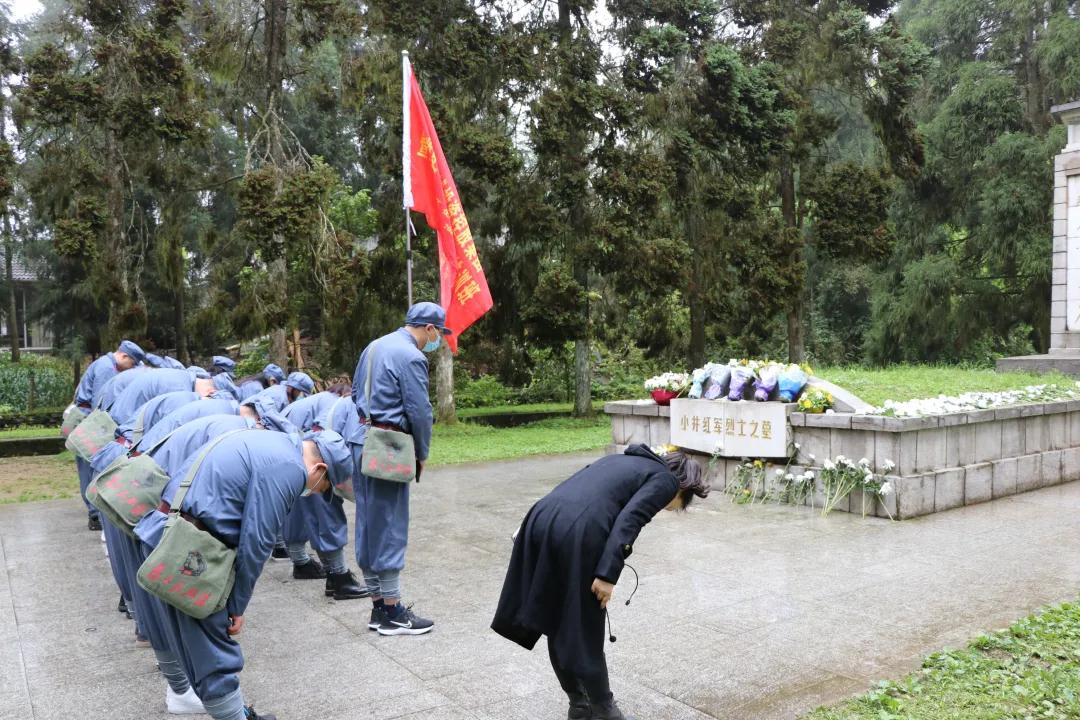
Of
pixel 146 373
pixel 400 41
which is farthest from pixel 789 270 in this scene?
pixel 146 373

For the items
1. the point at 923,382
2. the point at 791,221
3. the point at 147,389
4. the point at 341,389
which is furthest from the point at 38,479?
the point at 791,221

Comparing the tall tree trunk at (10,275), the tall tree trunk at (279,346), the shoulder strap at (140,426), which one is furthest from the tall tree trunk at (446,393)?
the shoulder strap at (140,426)

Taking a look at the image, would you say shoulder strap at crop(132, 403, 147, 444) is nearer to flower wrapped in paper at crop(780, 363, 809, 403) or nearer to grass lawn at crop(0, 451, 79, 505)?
flower wrapped in paper at crop(780, 363, 809, 403)

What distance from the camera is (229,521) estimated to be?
3.33 meters

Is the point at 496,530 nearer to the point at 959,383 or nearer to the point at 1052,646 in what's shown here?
the point at 1052,646

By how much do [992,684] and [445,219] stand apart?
7737 millimetres

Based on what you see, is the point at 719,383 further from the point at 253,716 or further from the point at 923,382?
the point at 253,716

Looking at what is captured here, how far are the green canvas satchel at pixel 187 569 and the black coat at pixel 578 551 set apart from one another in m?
1.10

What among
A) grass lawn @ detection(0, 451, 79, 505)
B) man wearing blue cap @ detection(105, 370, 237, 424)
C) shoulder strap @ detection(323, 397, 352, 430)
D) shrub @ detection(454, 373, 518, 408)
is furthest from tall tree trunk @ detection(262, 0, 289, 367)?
shoulder strap @ detection(323, 397, 352, 430)

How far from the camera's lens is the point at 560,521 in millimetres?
3533

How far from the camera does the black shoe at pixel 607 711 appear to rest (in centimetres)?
369

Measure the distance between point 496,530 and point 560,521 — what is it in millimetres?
4550

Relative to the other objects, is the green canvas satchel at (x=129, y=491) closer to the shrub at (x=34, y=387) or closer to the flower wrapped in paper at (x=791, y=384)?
the flower wrapped in paper at (x=791, y=384)

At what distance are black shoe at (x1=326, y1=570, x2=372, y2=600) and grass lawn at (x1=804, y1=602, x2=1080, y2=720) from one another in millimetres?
3116
